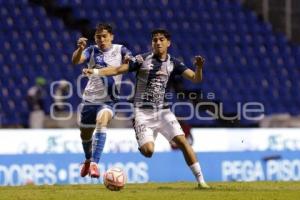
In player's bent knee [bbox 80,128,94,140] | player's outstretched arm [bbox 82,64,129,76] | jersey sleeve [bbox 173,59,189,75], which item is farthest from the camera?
player's bent knee [bbox 80,128,94,140]

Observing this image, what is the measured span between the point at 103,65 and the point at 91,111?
725 millimetres

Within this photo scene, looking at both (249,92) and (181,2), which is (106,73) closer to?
(249,92)

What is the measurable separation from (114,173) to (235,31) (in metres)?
13.6

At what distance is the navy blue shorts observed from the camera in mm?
12273

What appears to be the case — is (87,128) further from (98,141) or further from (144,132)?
(144,132)

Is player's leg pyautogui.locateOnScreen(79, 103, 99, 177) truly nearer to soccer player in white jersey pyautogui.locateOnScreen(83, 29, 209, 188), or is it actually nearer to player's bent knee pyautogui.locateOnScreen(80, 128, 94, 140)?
player's bent knee pyautogui.locateOnScreen(80, 128, 94, 140)

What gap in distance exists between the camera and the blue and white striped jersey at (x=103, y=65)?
12.3 meters

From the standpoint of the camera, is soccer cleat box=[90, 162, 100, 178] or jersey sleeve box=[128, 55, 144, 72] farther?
jersey sleeve box=[128, 55, 144, 72]

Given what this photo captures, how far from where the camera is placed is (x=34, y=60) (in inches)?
802

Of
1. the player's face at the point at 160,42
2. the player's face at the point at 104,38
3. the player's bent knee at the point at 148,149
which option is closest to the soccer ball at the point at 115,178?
the player's bent knee at the point at 148,149

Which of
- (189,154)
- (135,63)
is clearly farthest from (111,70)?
(189,154)

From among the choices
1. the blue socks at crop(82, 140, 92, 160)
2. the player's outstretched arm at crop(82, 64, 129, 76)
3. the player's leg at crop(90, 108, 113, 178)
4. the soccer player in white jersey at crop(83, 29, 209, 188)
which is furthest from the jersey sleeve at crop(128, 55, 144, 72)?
the blue socks at crop(82, 140, 92, 160)

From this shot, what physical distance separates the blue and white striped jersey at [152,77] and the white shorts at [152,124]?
102 millimetres

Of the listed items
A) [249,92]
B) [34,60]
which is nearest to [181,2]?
[249,92]
